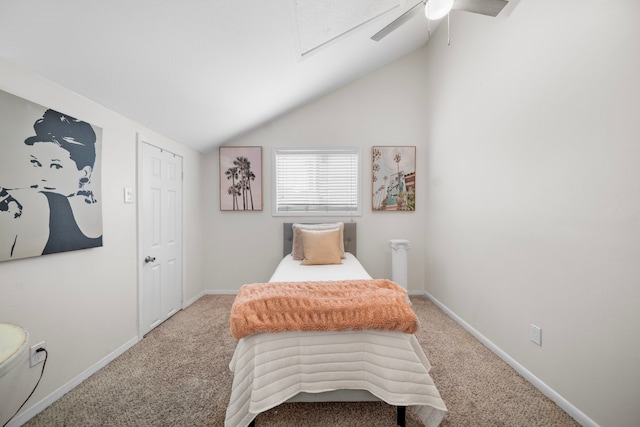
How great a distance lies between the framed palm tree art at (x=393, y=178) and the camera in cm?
351

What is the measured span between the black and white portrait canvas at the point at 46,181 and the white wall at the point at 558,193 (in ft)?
10.2

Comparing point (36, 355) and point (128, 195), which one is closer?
point (36, 355)

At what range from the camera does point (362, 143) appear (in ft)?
11.6

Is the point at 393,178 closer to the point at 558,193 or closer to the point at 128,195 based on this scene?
the point at 558,193

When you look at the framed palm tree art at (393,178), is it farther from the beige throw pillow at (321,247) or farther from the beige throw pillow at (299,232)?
the beige throw pillow at (321,247)

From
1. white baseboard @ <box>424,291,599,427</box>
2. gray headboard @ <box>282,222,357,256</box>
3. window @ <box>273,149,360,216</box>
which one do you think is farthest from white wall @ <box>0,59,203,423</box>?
white baseboard @ <box>424,291,599,427</box>

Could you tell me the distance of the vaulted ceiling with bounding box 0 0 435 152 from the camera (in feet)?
4.35

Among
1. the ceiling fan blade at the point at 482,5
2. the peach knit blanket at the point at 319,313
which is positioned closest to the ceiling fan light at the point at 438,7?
the ceiling fan blade at the point at 482,5

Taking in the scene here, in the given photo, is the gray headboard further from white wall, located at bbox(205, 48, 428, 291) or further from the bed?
the bed

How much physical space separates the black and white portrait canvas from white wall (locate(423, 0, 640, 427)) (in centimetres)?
312

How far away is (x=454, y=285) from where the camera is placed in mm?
2773

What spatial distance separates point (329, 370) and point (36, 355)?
1700 mm

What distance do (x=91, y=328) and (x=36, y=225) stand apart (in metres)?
0.84

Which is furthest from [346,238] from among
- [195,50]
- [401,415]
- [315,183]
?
[195,50]
